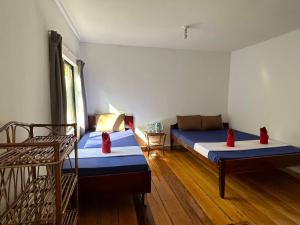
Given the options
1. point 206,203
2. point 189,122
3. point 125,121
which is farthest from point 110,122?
point 206,203

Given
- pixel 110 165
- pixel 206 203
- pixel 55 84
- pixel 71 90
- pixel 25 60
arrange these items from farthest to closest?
pixel 71 90, pixel 206 203, pixel 110 165, pixel 55 84, pixel 25 60

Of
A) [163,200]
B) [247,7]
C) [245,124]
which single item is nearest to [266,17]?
[247,7]

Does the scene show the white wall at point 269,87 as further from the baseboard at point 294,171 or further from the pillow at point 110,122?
the pillow at point 110,122

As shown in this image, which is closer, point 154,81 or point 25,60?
point 25,60

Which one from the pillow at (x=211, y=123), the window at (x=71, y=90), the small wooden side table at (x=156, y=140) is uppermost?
the window at (x=71, y=90)

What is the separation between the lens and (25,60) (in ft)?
4.98

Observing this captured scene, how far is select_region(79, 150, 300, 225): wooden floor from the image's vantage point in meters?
2.03

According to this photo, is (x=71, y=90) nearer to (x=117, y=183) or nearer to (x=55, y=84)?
(x=55, y=84)

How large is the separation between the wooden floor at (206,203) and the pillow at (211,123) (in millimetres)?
1284

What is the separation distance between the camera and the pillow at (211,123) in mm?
4297

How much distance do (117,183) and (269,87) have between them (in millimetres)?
3016

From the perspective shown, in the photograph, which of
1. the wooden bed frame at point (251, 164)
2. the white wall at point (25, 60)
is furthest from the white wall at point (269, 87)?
the white wall at point (25, 60)

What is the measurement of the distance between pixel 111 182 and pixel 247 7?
2378mm

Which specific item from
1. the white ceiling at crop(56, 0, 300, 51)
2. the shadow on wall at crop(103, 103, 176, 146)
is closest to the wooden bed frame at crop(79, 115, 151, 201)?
the white ceiling at crop(56, 0, 300, 51)
